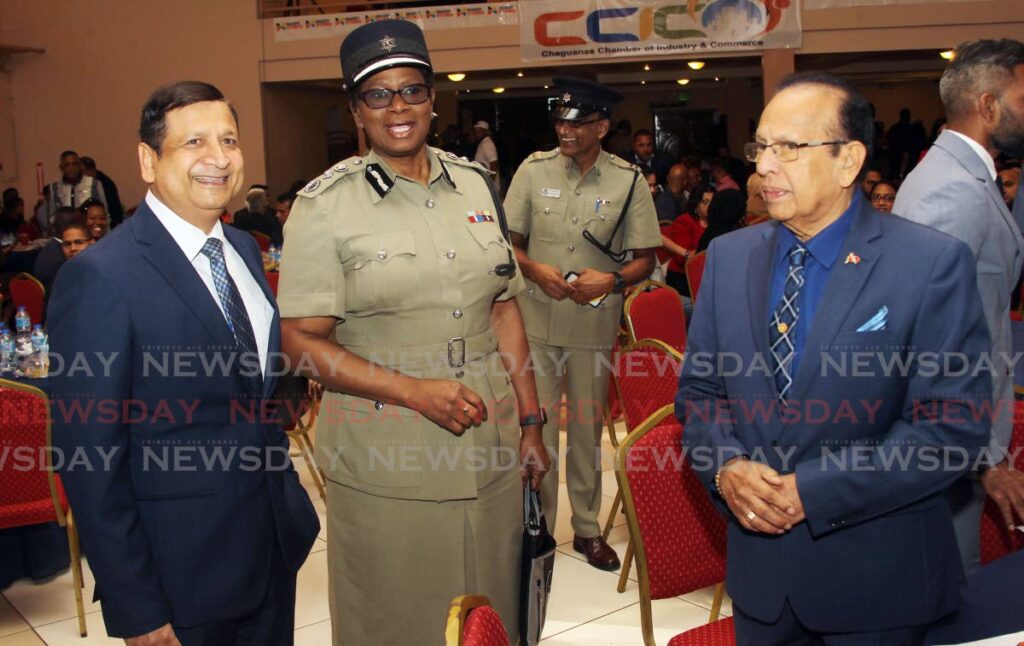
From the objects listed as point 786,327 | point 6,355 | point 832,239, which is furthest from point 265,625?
point 6,355

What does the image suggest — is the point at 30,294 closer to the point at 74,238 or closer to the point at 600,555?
the point at 74,238

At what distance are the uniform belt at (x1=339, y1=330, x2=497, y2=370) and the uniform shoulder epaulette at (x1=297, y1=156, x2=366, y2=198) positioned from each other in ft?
1.16

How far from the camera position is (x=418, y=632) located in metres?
2.12

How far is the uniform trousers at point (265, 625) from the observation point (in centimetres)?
171

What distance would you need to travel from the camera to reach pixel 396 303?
6.88 feet

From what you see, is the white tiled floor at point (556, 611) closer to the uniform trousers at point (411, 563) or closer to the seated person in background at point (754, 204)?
the uniform trousers at point (411, 563)

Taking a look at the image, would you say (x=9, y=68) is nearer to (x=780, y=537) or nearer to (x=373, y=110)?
(x=373, y=110)

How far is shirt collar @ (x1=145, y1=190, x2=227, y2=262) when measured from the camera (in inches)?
66.5

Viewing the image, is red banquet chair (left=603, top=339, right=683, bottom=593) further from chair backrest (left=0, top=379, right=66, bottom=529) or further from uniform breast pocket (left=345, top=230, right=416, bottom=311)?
chair backrest (left=0, top=379, right=66, bottom=529)

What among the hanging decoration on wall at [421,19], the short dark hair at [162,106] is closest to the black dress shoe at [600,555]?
the short dark hair at [162,106]

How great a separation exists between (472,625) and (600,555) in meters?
2.58

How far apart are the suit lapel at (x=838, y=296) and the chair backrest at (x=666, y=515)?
61 cm

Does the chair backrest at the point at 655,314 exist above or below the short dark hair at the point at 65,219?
below

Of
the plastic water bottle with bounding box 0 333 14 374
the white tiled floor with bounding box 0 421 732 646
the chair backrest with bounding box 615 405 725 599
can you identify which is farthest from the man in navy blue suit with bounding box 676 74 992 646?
the plastic water bottle with bounding box 0 333 14 374
